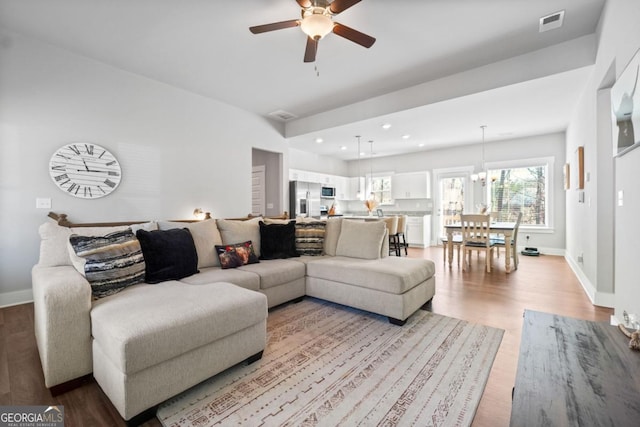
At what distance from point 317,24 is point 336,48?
4.03ft

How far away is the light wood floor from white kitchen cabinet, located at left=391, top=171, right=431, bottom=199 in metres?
3.02

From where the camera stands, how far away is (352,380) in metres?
1.75

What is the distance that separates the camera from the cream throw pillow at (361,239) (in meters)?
3.27

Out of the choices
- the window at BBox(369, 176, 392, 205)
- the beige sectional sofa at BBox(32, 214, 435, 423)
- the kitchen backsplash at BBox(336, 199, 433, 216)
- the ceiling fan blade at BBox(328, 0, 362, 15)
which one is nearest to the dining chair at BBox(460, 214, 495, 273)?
the beige sectional sofa at BBox(32, 214, 435, 423)

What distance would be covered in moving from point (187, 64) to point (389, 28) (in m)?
2.57

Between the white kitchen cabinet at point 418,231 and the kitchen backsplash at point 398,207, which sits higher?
the kitchen backsplash at point 398,207

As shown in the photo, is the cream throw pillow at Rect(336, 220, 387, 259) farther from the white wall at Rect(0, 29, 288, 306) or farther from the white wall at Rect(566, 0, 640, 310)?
the white wall at Rect(0, 29, 288, 306)

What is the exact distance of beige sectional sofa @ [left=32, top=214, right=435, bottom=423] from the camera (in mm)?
1412

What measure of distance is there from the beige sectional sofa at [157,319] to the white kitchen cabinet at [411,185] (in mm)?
5645

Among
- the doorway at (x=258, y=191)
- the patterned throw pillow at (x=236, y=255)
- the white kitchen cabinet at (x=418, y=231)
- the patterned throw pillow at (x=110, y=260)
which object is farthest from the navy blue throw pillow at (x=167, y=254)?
the white kitchen cabinet at (x=418, y=231)

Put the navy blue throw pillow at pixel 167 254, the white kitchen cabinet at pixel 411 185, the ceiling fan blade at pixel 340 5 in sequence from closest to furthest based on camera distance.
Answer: the ceiling fan blade at pixel 340 5, the navy blue throw pillow at pixel 167 254, the white kitchen cabinet at pixel 411 185

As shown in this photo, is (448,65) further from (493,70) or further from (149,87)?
(149,87)

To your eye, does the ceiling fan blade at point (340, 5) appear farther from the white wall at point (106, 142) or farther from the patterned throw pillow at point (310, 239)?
the white wall at point (106, 142)

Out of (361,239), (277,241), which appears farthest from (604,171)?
(277,241)
